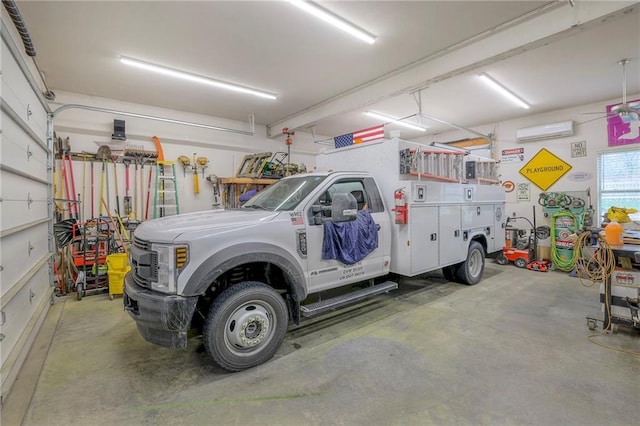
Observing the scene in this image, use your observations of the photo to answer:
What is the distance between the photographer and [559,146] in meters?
7.67

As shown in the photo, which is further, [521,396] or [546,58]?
[546,58]

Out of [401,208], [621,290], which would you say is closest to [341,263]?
[401,208]

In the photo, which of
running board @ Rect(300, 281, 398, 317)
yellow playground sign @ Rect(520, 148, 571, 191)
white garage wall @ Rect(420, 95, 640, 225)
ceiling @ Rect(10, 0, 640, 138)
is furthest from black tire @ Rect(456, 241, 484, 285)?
yellow playground sign @ Rect(520, 148, 571, 191)

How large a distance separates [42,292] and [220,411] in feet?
11.8

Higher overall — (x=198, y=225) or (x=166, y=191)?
(x=166, y=191)

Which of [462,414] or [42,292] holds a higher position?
[42,292]

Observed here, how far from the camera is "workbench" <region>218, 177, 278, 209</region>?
24.1 ft

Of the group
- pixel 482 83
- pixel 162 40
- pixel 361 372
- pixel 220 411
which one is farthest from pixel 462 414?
pixel 482 83

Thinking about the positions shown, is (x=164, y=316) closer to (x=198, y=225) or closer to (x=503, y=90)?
(x=198, y=225)

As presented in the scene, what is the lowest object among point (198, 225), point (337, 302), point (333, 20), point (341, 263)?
point (337, 302)

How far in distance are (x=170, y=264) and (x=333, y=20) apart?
3.62 metres

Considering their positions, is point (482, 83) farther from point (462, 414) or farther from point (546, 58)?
→ point (462, 414)

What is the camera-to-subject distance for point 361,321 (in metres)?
3.68

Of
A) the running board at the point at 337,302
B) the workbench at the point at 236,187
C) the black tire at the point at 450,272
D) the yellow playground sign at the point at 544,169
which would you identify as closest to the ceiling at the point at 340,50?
the yellow playground sign at the point at 544,169
